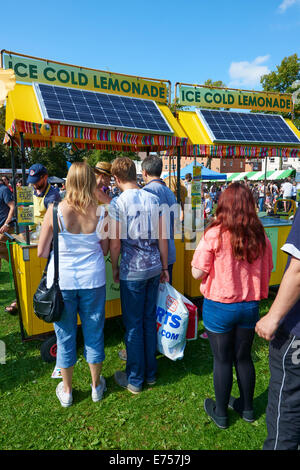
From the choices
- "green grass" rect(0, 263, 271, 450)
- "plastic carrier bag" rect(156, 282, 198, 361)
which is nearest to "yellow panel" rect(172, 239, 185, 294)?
"green grass" rect(0, 263, 271, 450)

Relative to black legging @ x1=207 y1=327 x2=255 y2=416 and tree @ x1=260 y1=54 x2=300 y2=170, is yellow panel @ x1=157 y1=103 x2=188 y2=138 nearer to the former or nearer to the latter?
black legging @ x1=207 y1=327 x2=255 y2=416

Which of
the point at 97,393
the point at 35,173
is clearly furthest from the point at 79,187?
the point at 97,393

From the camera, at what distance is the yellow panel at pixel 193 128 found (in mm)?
4984

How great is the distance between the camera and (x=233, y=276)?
2.15 meters

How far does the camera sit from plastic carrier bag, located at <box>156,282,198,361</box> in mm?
2764

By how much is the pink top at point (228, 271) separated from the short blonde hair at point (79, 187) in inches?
36.9

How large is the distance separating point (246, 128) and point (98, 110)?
3024 millimetres

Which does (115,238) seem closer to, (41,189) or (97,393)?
(97,393)

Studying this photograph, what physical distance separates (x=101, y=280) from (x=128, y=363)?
0.91 m

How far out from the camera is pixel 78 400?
271cm

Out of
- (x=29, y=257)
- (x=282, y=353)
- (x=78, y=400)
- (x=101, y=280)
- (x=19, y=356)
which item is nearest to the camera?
(x=282, y=353)

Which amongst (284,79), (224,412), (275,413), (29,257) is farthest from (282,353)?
(284,79)
